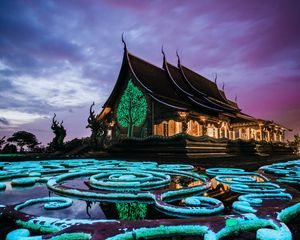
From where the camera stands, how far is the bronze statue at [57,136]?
820cm

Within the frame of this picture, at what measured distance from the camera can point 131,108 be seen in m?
13.6

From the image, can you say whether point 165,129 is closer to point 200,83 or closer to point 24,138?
point 200,83

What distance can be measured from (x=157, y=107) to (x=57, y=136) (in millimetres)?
5648

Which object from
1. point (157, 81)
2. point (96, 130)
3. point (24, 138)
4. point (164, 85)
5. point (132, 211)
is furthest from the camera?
point (24, 138)

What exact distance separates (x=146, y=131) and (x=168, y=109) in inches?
72.7

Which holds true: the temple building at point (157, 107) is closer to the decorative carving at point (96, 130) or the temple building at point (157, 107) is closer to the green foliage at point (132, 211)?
the decorative carving at point (96, 130)

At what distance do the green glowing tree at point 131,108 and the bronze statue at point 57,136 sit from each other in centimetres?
498

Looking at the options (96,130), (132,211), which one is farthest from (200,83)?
(132,211)

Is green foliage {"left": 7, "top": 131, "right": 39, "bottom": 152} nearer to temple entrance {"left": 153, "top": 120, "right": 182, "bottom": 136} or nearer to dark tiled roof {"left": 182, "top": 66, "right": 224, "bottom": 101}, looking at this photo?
temple entrance {"left": 153, "top": 120, "right": 182, "bottom": 136}

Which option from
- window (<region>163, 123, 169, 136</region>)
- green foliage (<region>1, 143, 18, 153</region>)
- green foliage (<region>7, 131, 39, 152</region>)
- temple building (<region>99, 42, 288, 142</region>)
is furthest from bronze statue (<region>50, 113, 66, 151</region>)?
green foliage (<region>7, 131, 39, 152</region>)

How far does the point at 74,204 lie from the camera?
1.30 meters

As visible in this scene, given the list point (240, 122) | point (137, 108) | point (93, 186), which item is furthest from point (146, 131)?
point (93, 186)

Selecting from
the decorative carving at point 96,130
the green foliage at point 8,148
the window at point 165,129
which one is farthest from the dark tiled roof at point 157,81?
the green foliage at point 8,148

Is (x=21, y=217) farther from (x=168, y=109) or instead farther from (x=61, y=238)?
(x=168, y=109)
